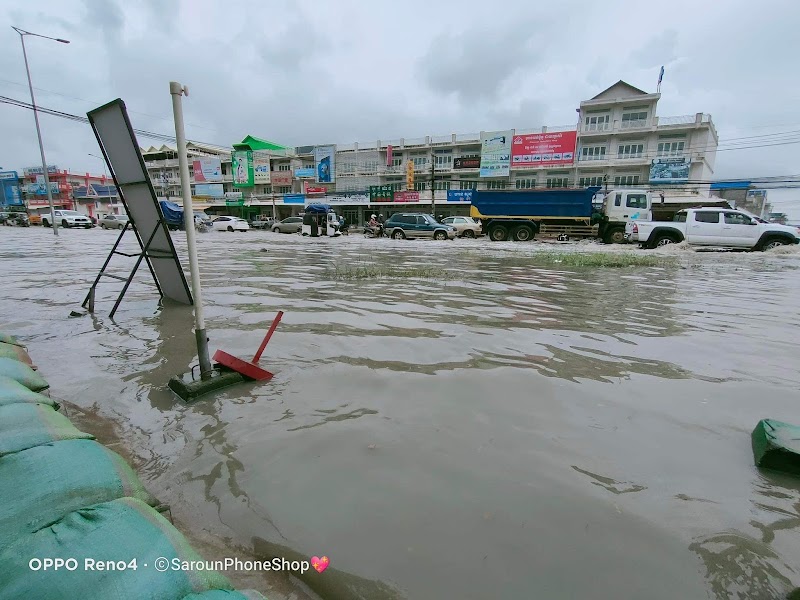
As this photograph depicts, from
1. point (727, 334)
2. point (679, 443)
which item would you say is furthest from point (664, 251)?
point (679, 443)

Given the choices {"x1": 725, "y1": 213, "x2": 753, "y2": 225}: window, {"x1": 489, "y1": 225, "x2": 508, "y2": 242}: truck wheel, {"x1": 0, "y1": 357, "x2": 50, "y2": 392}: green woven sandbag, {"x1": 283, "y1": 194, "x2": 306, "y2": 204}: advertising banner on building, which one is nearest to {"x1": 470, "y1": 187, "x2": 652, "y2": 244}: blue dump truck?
{"x1": 489, "y1": 225, "x2": 508, "y2": 242}: truck wheel

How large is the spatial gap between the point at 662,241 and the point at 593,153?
2561cm

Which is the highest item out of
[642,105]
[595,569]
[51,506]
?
[642,105]

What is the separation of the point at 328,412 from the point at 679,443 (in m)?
2.23

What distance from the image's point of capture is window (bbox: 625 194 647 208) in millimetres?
18844

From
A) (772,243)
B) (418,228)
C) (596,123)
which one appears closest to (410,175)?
(596,123)

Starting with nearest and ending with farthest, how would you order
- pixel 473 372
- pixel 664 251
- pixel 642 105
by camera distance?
pixel 473 372 < pixel 664 251 < pixel 642 105

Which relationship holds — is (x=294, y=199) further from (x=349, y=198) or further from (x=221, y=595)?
(x=221, y=595)

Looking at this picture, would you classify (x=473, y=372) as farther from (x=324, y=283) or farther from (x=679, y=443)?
(x=324, y=283)

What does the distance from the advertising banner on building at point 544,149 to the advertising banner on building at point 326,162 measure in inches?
822

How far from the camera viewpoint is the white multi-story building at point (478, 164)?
35.7m

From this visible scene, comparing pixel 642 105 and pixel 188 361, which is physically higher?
pixel 642 105

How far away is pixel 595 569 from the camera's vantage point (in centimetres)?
159

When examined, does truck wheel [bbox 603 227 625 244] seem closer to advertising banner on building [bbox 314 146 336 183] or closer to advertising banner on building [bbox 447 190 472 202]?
advertising banner on building [bbox 447 190 472 202]
